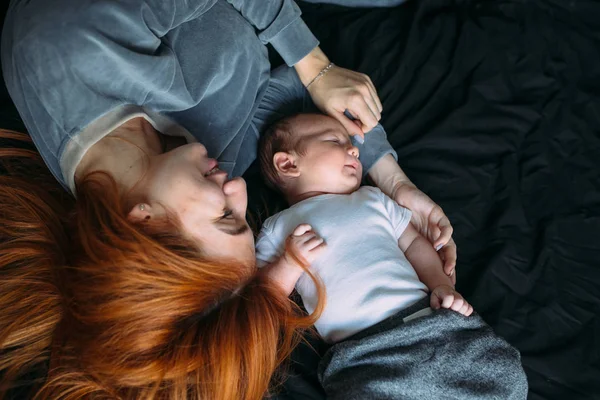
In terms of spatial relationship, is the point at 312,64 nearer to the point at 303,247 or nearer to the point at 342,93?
the point at 342,93

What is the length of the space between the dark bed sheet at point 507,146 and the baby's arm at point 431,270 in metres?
0.09

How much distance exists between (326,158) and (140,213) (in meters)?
0.45

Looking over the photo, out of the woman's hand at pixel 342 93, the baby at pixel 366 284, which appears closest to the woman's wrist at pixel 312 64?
the woman's hand at pixel 342 93

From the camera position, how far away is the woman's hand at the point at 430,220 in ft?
3.95

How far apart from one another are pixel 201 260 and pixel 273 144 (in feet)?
1.39

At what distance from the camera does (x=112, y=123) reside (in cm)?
99

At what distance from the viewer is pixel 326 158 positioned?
4.05 ft

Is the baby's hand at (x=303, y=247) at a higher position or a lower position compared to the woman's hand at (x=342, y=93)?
lower

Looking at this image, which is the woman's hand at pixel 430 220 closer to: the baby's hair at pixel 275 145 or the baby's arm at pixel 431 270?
the baby's arm at pixel 431 270

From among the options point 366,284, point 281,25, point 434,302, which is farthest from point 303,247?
point 281,25

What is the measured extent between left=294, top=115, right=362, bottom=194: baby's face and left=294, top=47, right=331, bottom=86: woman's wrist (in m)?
0.12

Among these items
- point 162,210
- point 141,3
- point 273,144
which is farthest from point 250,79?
point 162,210

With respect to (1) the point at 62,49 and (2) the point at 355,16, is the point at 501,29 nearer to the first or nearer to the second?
(2) the point at 355,16

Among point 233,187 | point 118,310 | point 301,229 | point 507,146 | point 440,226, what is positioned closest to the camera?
point 118,310
